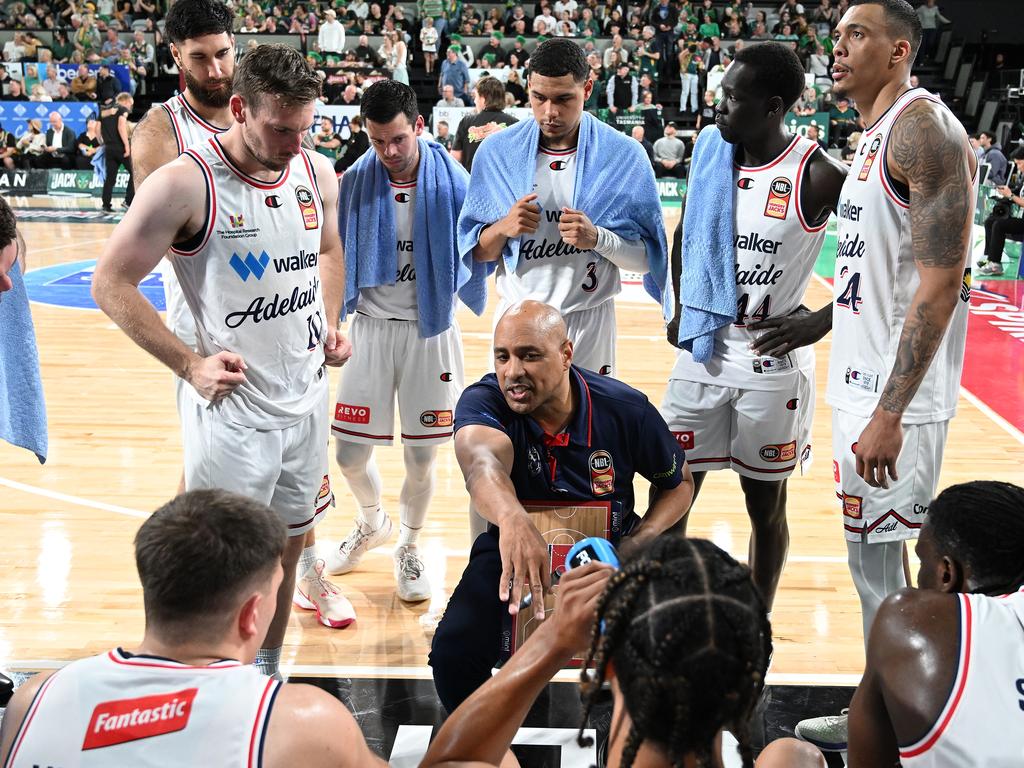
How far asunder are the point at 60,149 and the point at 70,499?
15.5 metres

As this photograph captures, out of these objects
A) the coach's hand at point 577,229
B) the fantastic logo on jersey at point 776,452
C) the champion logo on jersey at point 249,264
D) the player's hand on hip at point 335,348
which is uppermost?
the champion logo on jersey at point 249,264

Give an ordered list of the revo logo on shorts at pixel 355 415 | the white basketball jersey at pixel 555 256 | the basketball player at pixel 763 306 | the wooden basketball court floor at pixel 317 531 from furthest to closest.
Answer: the revo logo on shorts at pixel 355 415 → the white basketball jersey at pixel 555 256 → the wooden basketball court floor at pixel 317 531 → the basketball player at pixel 763 306

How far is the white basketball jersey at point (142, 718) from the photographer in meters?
1.70

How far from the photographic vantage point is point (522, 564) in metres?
2.57

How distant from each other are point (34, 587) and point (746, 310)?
10.5 ft

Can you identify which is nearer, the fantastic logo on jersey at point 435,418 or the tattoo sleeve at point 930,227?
the tattoo sleeve at point 930,227

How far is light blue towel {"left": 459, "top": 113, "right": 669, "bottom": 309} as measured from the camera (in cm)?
414

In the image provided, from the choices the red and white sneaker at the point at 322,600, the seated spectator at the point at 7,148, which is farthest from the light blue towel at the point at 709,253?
the seated spectator at the point at 7,148

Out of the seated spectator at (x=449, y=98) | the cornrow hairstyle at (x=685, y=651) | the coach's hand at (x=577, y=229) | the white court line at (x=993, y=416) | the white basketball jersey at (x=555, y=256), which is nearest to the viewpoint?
the cornrow hairstyle at (x=685, y=651)

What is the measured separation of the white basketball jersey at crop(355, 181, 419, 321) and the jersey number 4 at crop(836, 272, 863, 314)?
1872 millimetres

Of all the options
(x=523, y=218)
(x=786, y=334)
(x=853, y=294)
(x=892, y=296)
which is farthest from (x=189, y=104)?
(x=892, y=296)

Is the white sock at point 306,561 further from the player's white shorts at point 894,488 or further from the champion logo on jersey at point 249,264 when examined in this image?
the player's white shorts at point 894,488

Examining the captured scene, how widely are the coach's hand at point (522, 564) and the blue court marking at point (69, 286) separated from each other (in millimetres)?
7727

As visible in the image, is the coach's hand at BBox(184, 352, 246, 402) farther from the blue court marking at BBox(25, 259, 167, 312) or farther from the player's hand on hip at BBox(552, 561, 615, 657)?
the blue court marking at BBox(25, 259, 167, 312)
